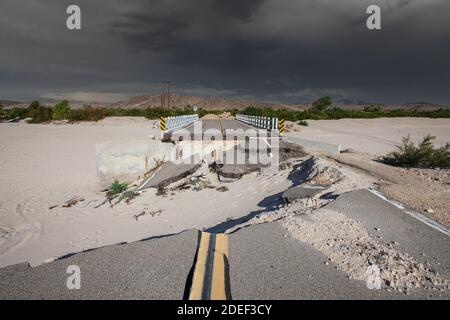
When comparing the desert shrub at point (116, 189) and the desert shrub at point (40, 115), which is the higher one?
the desert shrub at point (40, 115)

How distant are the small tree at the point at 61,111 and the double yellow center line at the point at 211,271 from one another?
50.5 meters

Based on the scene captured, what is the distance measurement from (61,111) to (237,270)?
55189 mm

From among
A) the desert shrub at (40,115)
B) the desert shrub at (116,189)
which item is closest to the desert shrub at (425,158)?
the desert shrub at (116,189)

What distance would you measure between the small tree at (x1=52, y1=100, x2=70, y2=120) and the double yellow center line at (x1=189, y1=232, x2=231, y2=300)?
166 feet

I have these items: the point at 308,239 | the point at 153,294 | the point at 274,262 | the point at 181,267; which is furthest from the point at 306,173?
the point at 153,294

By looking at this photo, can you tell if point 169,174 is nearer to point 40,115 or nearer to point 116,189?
point 116,189

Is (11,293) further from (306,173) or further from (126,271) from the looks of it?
(306,173)

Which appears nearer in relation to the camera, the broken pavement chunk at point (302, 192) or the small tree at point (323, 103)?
the broken pavement chunk at point (302, 192)

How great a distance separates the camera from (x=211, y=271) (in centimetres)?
345

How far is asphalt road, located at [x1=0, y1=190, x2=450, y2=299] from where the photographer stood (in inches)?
119

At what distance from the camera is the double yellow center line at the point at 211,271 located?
119 inches

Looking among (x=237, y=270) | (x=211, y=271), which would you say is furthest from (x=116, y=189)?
(x=237, y=270)
